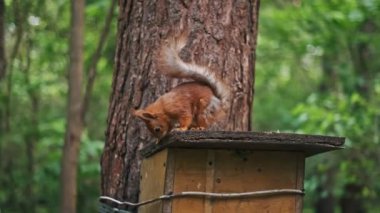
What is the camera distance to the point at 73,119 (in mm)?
5516

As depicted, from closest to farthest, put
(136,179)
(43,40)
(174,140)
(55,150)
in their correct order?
1. (174,140)
2. (136,179)
3. (43,40)
4. (55,150)

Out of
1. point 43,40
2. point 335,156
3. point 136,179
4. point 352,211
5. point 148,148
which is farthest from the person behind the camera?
point 352,211

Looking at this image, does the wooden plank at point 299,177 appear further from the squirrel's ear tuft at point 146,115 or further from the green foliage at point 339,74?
the green foliage at point 339,74

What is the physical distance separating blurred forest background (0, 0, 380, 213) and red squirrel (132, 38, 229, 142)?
3.46 m

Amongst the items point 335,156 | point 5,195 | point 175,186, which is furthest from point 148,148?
point 5,195

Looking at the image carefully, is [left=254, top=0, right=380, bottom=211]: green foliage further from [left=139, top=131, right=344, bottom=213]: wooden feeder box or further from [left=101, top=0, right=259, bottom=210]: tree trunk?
[left=139, top=131, right=344, bottom=213]: wooden feeder box

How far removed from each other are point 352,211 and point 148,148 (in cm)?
985

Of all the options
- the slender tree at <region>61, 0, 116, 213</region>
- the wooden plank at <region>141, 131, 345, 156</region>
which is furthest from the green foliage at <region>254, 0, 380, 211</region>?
the wooden plank at <region>141, 131, 345, 156</region>

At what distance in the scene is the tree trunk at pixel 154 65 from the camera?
356 cm

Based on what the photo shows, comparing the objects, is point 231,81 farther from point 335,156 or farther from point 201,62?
point 335,156

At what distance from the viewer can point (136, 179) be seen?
3525 millimetres

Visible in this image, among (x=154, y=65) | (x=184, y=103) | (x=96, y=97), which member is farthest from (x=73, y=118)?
(x=96, y=97)

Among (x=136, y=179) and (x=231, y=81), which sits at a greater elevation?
(x=231, y=81)

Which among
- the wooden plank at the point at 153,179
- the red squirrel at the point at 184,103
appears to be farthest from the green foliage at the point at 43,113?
the red squirrel at the point at 184,103
